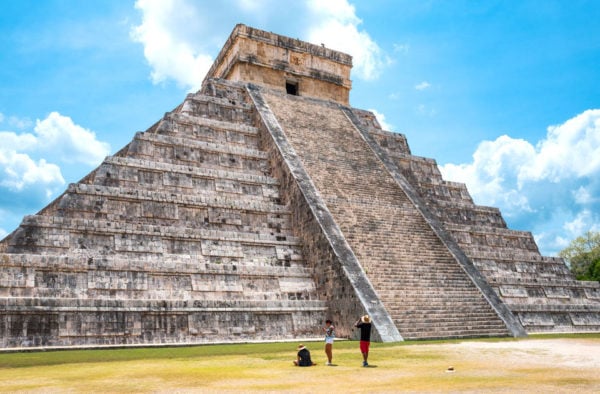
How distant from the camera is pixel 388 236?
16.8 m

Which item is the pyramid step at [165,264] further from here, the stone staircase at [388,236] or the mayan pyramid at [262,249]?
the stone staircase at [388,236]

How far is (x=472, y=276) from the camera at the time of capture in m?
16.4

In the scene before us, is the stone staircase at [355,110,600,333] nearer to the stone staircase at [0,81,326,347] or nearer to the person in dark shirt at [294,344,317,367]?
the stone staircase at [0,81,326,347]

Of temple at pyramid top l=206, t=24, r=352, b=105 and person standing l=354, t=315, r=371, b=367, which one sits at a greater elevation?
temple at pyramid top l=206, t=24, r=352, b=105

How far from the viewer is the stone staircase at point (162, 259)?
12.0 m

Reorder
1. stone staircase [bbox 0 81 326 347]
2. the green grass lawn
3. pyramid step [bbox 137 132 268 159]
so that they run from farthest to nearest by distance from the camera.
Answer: pyramid step [bbox 137 132 268 159], stone staircase [bbox 0 81 326 347], the green grass lawn

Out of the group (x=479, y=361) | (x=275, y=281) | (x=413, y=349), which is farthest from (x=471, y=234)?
(x=479, y=361)

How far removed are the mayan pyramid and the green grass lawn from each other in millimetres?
1576

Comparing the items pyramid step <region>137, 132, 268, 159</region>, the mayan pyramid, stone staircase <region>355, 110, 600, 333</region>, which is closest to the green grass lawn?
the mayan pyramid

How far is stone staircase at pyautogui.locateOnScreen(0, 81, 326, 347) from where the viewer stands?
12.0 m

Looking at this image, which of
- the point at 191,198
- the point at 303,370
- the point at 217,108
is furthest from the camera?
→ the point at 217,108

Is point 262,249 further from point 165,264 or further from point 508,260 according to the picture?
point 508,260

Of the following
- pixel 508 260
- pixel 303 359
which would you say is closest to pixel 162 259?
pixel 303 359

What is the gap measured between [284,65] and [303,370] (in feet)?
61.3
